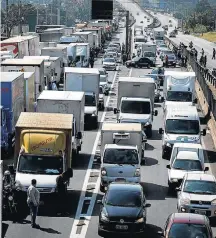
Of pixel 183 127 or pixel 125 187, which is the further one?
pixel 183 127

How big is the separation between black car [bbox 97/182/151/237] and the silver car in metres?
4.05

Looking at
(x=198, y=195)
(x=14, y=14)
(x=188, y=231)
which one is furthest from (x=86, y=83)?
(x=14, y=14)

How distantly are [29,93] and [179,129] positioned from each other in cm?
777

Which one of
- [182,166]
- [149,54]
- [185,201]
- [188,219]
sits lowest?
[149,54]

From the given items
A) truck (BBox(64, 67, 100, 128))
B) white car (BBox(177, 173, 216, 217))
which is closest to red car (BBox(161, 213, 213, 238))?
white car (BBox(177, 173, 216, 217))

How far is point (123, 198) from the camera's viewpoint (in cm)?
2247

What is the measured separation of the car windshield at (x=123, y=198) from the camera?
22.2 meters

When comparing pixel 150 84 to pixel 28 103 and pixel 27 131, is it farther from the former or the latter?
pixel 27 131

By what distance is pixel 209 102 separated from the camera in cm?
4731

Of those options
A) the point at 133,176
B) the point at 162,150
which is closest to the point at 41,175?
the point at 133,176

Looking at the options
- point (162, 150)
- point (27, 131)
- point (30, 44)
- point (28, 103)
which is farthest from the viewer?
point (30, 44)

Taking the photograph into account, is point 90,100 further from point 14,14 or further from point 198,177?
point 14,14

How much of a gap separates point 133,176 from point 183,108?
1021cm

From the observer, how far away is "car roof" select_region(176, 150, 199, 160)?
29.0 metres
